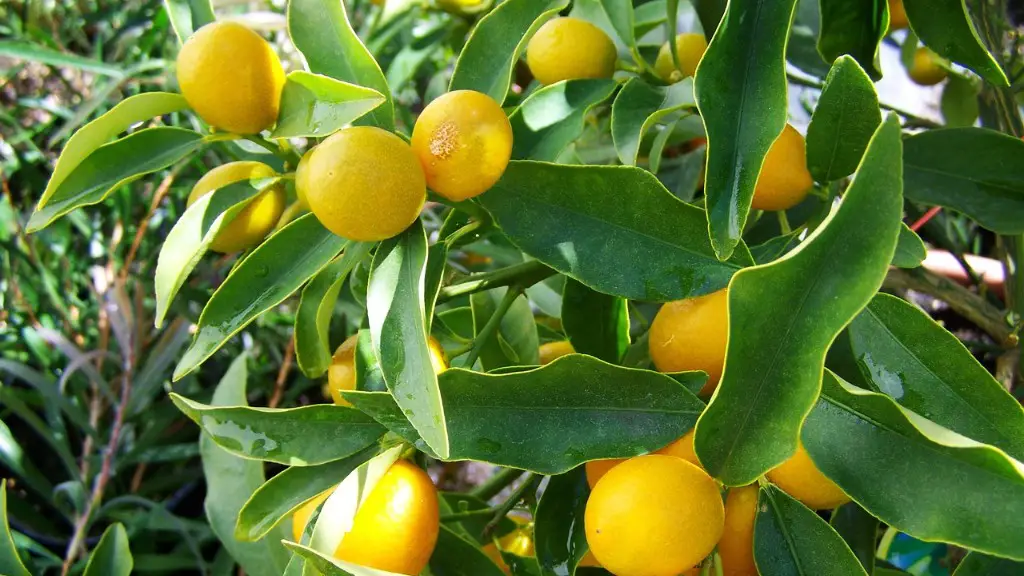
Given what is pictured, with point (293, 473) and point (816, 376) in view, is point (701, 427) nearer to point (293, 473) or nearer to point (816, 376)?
point (816, 376)

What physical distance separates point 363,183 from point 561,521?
0.24 m

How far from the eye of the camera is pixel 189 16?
580mm

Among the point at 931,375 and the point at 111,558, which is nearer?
the point at 931,375

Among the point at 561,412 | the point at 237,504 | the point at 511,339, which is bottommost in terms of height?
the point at 237,504

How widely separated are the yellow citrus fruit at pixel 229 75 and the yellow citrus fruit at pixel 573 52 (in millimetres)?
219

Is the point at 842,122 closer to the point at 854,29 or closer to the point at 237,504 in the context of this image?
the point at 854,29

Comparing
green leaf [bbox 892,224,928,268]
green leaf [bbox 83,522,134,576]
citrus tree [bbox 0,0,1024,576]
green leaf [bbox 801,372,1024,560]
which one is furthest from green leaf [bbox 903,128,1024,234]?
green leaf [bbox 83,522,134,576]

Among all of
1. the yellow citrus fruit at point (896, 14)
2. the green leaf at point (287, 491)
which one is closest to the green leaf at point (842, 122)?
the yellow citrus fruit at point (896, 14)

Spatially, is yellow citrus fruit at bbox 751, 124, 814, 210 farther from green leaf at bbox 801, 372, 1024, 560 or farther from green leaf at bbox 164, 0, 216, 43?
green leaf at bbox 164, 0, 216, 43

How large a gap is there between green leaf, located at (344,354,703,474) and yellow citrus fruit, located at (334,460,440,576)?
0.18 feet

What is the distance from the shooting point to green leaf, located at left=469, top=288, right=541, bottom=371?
609 mm

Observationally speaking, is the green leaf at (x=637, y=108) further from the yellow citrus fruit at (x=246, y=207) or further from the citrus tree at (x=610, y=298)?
the yellow citrus fruit at (x=246, y=207)

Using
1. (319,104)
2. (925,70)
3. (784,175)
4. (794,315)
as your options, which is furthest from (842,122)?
(925,70)

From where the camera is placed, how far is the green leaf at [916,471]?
313 mm
